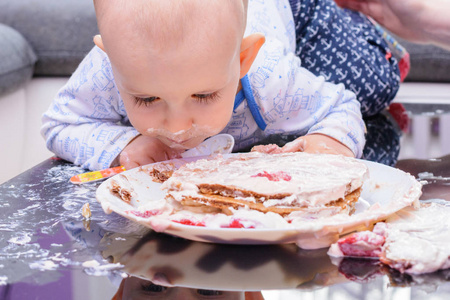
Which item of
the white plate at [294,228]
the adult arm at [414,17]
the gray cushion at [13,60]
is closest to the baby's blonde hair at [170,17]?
the white plate at [294,228]

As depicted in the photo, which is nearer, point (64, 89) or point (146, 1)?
point (146, 1)

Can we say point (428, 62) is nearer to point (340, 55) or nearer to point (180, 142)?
point (340, 55)

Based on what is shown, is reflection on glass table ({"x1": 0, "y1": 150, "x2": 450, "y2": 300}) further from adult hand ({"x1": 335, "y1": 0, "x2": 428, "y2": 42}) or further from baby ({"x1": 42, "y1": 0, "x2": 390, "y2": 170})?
adult hand ({"x1": 335, "y1": 0, "x2": 428, "y2": 42})

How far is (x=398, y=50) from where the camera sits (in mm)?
1871

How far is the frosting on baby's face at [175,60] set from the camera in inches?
29.4

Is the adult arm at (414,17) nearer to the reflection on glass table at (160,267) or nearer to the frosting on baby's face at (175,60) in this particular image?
the frosting on baby's face at (175,60)

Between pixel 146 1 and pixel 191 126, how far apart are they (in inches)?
7.3

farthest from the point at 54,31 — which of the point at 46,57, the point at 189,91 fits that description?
the point at 189,91

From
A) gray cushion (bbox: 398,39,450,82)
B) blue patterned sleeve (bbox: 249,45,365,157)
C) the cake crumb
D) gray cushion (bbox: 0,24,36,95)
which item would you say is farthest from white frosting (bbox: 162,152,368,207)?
gray cushion (bbox: 398,39,450,82)

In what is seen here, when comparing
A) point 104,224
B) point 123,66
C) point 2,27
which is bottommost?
point 2,27

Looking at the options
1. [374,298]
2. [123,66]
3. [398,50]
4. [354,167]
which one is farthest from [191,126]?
[398,50]

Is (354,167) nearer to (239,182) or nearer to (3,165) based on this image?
(239,182)

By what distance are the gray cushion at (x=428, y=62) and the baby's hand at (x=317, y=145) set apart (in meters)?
1.60

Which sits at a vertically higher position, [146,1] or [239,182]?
[146,1]
